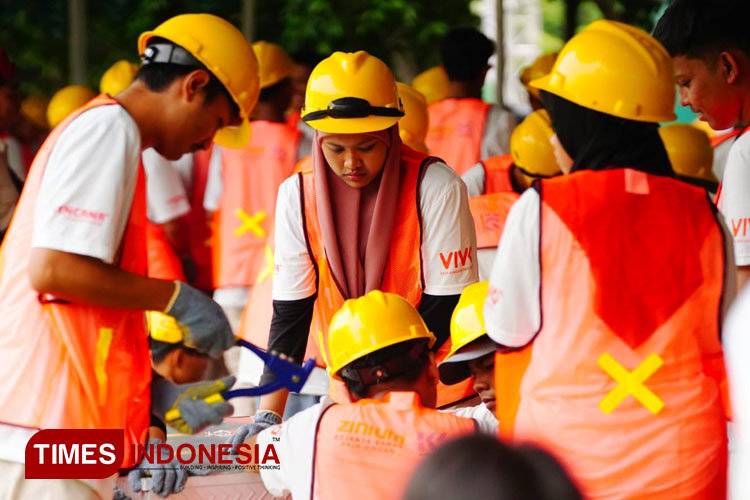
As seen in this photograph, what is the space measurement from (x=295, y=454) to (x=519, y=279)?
0.87 metres

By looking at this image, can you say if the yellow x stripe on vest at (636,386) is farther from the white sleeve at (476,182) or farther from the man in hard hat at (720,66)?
the white sleeve at (476,182)

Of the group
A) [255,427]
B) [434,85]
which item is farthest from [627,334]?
[434,85]

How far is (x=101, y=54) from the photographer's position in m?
11.7

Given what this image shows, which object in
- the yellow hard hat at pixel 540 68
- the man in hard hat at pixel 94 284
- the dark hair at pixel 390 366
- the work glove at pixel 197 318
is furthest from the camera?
the yellow hard hat at pixel 540 68

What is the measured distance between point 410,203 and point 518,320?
3.83 ft

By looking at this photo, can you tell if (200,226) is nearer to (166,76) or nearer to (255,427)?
(255,427)

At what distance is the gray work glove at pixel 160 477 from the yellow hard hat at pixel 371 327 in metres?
0.60

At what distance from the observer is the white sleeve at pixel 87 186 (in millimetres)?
2615

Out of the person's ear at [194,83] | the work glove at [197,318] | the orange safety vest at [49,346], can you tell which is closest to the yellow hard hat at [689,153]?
the person's ear at [194,83]

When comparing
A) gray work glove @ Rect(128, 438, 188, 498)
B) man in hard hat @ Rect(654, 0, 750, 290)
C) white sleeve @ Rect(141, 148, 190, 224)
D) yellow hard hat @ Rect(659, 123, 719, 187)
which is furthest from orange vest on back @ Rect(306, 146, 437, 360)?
white sleeve @ Rect(141, 148, 190, 224)

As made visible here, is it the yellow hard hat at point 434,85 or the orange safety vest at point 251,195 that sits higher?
the yellow hard hat at point 434,85

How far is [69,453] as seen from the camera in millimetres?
2703

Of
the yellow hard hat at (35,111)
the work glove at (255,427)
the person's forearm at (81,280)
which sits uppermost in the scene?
the yellow hard hat at (35,111)

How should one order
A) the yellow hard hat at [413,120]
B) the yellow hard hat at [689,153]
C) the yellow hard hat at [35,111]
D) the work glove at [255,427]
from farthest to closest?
1. the yellow hard hat at [35,111]
2. the yellow hard hat at [689,153]
3. the yellow hard hat at [413,120]
4. the work glove at [255,427]
